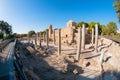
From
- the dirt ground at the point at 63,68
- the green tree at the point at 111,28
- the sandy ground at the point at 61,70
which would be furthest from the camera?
the green tree at the point at 111,28

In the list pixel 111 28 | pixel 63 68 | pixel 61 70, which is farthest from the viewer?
pixel 111 28

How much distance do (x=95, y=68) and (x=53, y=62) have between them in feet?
19.3

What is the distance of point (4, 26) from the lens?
241 ft

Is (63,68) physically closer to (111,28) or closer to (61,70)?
(61,70)

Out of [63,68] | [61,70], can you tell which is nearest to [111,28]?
[63,68]

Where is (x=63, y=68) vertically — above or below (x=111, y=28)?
below

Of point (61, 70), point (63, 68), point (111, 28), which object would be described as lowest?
point (61, 70)

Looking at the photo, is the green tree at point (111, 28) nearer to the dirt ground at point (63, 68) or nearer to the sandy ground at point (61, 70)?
the dirt ground at point (63, 68)

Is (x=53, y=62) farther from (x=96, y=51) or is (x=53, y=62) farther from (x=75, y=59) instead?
(x=96, y=51)

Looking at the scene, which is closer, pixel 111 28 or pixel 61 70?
pixel 61 70

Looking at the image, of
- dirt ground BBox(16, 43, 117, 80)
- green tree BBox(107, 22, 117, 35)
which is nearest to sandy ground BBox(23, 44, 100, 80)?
dirt ground BBox(16, 43, 117, 80)

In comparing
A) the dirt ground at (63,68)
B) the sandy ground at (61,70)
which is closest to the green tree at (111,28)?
the dirt ground at (63,68)

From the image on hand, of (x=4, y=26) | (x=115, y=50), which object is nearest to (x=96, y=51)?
(x=115, y=50)

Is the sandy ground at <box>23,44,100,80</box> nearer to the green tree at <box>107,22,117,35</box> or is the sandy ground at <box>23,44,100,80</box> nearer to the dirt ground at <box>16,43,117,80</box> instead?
the dirt ground at <box>16,43,117,80</box>
